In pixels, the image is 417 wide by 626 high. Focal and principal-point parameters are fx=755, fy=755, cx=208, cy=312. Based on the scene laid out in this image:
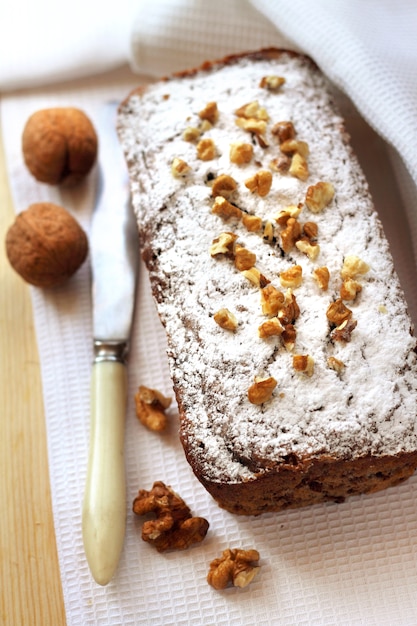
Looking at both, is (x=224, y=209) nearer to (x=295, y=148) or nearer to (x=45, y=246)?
(x=295, y=148)

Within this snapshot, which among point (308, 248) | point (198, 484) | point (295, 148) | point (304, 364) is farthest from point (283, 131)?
point (198, 484)

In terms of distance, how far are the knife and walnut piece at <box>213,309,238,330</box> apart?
0.30 m

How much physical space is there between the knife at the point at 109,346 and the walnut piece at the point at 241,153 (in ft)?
1.00

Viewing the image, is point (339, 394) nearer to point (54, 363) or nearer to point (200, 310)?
point (200, 310)

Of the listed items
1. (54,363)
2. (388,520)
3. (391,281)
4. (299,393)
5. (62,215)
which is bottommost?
(54,363)

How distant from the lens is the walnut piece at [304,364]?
127 centimetres

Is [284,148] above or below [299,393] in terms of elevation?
above

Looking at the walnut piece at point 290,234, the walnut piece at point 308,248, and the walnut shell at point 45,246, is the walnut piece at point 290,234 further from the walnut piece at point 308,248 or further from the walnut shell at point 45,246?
the walnut shell at point 45,246

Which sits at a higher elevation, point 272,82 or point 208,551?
point 272,82

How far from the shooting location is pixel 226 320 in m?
1.32

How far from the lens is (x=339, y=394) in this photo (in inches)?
49.8

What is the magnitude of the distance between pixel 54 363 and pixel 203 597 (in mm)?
570

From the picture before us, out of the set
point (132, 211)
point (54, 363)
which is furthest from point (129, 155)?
point (54, 363)

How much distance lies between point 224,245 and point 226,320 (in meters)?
0.15
